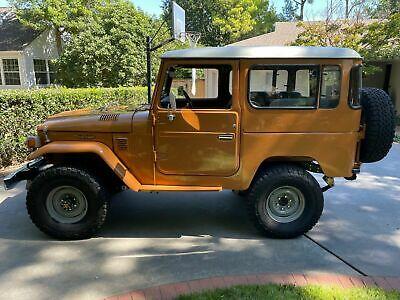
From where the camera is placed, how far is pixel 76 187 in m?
4.07

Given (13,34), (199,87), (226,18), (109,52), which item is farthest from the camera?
(226,18)

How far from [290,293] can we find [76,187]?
2.54m

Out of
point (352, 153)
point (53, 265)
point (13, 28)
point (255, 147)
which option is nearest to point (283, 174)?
point (255, 147)

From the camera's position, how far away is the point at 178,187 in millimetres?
4145

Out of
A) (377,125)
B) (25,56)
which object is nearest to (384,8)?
(377,125)

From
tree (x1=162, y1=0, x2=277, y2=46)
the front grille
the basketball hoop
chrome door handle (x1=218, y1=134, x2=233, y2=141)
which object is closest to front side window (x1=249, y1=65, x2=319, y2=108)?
chrome door handle (x1=218, y1=134, x2=233, y2=141)

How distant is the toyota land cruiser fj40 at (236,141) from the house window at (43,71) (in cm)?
1858

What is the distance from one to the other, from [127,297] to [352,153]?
2.85m

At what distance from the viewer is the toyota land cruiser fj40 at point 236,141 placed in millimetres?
3934

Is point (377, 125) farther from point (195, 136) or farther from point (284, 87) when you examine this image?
point (195, 136)

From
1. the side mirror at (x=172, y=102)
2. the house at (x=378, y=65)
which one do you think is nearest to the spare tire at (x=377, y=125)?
the side mirror at (x=172, y=102)

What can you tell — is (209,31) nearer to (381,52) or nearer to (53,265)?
(381,52)

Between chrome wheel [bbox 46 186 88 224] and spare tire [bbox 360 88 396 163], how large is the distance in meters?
3.33

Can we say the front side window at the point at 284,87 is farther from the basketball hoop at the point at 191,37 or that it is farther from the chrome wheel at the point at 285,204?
the basketball hoop at the point at 191,37
